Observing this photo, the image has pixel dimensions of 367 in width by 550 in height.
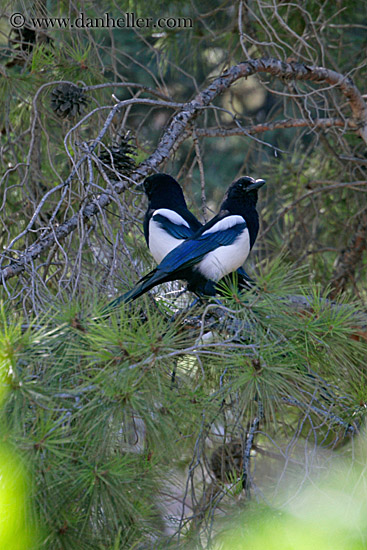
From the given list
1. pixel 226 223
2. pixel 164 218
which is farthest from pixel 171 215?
pixel 226 223

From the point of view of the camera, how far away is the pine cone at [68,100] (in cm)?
196

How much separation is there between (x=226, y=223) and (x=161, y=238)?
0.19 metres

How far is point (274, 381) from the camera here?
1219 millimetres

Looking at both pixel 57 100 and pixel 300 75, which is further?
pixel 300 75

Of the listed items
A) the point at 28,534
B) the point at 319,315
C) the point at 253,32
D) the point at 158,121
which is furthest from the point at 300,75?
the point at 158,121

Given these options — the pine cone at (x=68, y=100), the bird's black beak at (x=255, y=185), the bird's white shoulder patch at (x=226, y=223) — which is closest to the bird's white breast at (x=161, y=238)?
the bird's white shoulder patch at (x=226, y=223)

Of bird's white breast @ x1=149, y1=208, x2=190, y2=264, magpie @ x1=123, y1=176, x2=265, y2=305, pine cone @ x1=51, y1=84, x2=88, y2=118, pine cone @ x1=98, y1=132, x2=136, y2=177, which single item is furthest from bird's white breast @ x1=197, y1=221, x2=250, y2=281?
pine cone @ x1=51, y1=84, x2=88, y2=118

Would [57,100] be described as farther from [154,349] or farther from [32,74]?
[154,349]

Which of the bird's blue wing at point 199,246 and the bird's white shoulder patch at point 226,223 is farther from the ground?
the bird's white shoulder patch at point 226,223

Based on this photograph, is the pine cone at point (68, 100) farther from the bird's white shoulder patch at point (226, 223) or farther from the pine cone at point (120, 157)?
the bird's white shoulder patch at point (226, 223)

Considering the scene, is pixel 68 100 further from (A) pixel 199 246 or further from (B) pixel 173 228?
(A) pixel 199 246

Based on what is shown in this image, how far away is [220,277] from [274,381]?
0.66m

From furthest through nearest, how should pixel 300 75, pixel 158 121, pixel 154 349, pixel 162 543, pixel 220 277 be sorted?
1. pixel 158 121
2. pixel 300 75
3. pixel 220 277
4. pixel 162 543
5. pixel 154 349

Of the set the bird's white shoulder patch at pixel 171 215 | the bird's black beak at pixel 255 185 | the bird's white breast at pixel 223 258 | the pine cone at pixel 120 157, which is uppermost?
the pine cone at pixel 120 157
